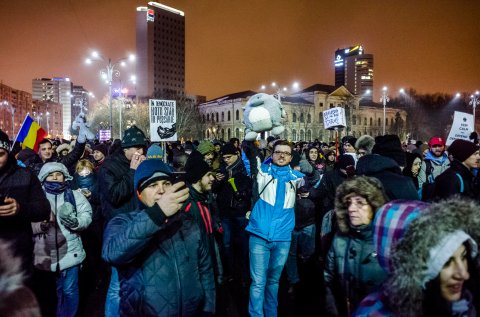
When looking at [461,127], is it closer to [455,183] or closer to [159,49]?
[455,183]

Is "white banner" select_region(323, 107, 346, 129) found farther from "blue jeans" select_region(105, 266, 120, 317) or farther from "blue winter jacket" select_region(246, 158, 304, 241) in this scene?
"blue jeans" select_region(105, 266, 120, 317)

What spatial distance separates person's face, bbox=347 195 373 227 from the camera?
9.23 ft

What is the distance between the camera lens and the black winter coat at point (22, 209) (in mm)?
3232

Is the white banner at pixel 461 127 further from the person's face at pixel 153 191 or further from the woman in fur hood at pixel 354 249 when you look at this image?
the person's face at pixel 153 191

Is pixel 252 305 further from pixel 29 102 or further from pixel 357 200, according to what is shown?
pixel 29 102

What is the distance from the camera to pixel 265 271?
181 inches

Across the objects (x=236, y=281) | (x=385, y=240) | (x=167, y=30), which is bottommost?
(x=236, y=281)

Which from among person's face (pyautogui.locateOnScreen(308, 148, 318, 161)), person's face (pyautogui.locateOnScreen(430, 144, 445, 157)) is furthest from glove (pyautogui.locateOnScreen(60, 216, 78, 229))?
person's face (pyautogui.locateOnScreen(430, 144, 445, 157))

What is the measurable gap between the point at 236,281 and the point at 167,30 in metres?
167

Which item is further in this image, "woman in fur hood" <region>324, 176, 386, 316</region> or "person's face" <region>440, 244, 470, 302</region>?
"woman in fur hood" <region>324, 176, 386, 316</region>

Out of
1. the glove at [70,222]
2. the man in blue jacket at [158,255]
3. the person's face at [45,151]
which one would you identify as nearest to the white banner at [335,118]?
the person's face at [45,151]

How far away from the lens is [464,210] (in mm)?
1816

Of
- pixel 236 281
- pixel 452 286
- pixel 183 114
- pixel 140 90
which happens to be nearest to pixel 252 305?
pixel 236 281

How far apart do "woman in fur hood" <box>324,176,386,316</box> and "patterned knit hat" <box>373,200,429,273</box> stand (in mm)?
584
